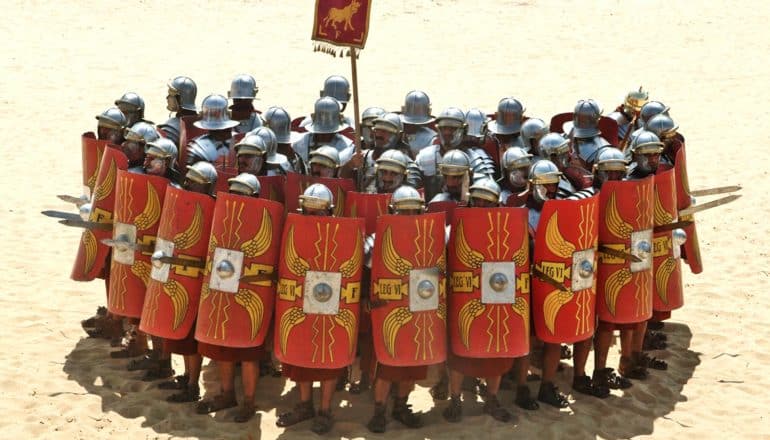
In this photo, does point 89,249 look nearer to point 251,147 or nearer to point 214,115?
point 251,147

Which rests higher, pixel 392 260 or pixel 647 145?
pixel 647 145

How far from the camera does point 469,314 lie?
7.74m

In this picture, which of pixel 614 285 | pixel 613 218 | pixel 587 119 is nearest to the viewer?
pixel 613 218

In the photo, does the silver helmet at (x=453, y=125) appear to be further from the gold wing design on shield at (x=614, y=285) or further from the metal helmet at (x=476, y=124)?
the gold wing design on shield at (x=614, y=285)

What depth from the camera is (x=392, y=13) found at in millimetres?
31641

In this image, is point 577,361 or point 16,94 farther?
point 16,94

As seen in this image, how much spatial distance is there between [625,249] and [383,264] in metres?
2.09

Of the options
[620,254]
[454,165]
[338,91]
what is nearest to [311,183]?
[454,165]

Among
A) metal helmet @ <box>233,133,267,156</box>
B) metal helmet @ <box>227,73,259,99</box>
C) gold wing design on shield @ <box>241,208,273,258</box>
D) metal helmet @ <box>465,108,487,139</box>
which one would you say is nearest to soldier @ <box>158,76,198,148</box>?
metal helmet @ <box>227,73,259,99</box>

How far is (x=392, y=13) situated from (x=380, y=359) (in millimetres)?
25070

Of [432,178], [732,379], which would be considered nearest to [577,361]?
[732,379]

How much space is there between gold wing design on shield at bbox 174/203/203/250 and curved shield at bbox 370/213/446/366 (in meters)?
1.38

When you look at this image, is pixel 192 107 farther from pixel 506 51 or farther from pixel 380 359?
pixel 506 51

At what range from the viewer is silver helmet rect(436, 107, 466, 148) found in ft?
32.8
